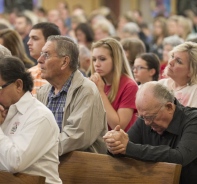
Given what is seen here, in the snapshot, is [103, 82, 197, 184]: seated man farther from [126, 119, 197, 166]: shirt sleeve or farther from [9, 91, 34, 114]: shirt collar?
[9, 91, 34, 114]: shirt collar

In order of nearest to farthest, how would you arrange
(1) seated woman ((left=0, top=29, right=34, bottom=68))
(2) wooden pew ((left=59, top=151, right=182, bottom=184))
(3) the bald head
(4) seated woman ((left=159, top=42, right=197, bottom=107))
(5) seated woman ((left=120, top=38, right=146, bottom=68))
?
1. (2) wooden pew ((left=59, top=151, right=182, bottom=184))
2. (3) the bald head
3. (4) seated woman ((left=159, top=42, right=197, bottom=107))
4. (1) seated woman ((left=0, top=29, right=34, bottom=68))
5. (5) seated woman ((left=120, top=38, right=146, bottom=68))

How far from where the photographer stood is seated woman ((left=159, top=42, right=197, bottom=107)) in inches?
235

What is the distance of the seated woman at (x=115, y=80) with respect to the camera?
6075 mm

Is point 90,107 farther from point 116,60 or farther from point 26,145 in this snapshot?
point 116,60

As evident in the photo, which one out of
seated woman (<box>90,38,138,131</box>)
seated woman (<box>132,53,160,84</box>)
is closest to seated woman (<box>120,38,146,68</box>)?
seated woman (<box>132,53,160,84</box>)

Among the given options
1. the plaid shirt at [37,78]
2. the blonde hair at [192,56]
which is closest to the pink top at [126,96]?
the blonde hair at [192,56]

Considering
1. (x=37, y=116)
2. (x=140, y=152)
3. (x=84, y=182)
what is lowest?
(x=84, y=182)

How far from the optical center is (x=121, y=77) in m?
6.30

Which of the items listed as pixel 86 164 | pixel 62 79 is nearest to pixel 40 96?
pixel 62 79

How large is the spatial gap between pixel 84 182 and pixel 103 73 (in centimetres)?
164

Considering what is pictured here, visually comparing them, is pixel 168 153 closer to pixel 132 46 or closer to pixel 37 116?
pixel 37 116

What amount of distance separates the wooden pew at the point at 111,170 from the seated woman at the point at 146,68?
2.26 metres

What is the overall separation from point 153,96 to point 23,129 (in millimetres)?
955

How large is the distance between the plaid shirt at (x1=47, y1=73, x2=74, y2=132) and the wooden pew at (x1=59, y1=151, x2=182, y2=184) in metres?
0.35
